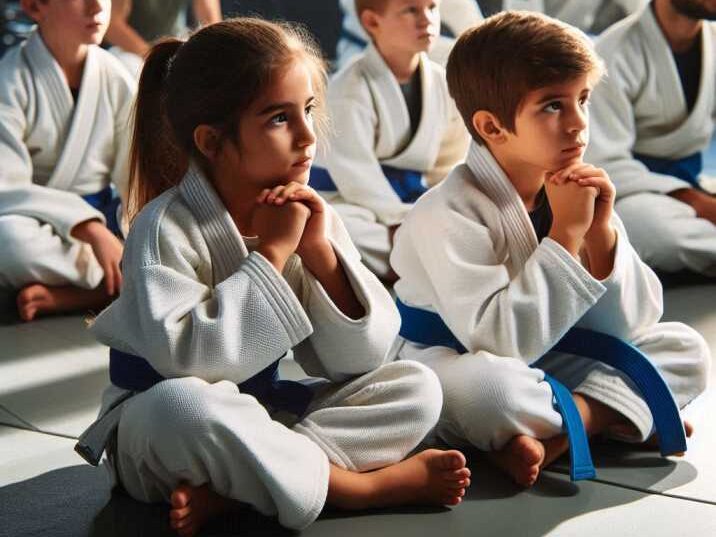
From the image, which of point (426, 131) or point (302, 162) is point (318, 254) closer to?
point (302, 162)

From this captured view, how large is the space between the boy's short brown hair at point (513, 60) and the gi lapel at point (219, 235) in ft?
1.73

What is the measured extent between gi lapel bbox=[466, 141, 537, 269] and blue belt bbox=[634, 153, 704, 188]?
6.03ft

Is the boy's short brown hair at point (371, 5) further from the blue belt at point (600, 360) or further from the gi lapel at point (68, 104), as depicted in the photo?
the blue belt at point (600, 360)

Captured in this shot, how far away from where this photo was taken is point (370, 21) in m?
3.85

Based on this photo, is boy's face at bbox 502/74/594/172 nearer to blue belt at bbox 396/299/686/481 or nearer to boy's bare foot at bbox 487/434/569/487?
blue belt at bbox 396/299/686/481

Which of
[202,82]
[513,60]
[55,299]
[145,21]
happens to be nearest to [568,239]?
[513,60]

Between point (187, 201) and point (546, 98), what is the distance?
62 cm

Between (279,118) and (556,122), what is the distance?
481 millimetres

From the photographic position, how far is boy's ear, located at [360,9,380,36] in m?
3.84

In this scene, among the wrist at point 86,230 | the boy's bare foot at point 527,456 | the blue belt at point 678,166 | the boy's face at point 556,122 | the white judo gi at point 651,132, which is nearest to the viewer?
the boy's bare foot at point 527,456

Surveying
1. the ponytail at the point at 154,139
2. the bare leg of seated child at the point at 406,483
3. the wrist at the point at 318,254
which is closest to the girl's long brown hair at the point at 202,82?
the ponytail at the point at 154,139

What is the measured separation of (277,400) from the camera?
2018mm

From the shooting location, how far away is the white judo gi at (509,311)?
2037mm

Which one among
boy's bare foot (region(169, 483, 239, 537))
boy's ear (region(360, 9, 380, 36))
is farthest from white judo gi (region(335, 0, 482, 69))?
boy's bare foot (region(169, 483, 239, 537))
